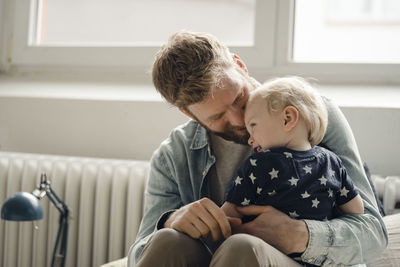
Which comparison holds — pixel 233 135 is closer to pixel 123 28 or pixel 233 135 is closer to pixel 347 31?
pixel 347 31

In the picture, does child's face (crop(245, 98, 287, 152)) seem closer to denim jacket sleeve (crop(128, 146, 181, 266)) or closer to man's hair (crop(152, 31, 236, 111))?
man's hair (crop(152, 31, 236, 111))

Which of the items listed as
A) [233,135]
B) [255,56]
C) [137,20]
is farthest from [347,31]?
[233,135]

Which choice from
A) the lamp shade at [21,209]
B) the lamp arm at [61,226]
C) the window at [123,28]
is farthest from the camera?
the window at [123,28]

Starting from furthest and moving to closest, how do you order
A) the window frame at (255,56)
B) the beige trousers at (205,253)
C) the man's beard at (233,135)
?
the window frame at (255,56)
the man's beard at (233,135)
the beige trousers at (205,253)

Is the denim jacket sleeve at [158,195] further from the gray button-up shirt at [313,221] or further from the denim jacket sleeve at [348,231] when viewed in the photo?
the denim jacket sleeve at [348,231]

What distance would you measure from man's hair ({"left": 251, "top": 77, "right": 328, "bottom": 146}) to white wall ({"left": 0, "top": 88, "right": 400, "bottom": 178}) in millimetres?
1071

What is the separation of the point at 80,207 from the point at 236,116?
1174 millimetres

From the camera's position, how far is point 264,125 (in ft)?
4.28

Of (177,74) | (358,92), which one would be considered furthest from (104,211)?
(358,92)

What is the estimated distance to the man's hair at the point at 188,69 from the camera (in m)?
1.36

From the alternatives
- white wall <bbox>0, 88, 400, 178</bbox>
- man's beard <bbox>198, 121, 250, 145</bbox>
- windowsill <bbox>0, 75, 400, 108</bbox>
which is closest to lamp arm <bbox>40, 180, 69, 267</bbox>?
white wall <bbox>0, 88, 400, 178</bbox>

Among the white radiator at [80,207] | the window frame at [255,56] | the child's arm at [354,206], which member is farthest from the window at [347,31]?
the child's arm at [354,206]

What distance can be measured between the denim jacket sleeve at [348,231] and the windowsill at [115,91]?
31.5 inches

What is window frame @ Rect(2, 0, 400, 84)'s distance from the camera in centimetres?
237
